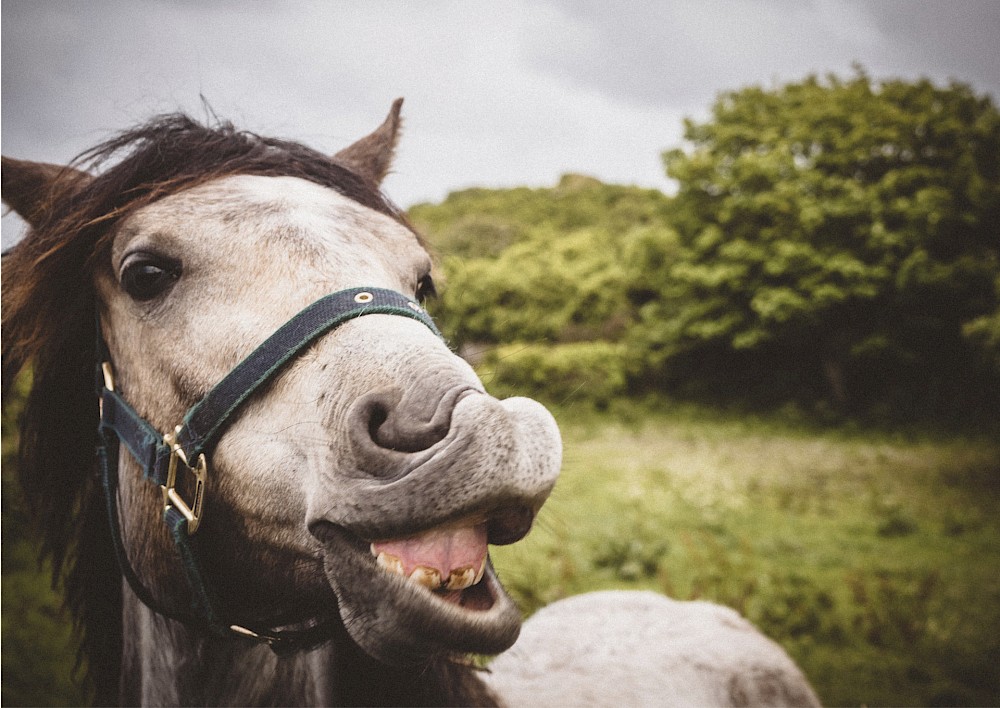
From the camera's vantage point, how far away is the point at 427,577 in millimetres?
998

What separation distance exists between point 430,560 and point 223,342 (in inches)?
31.0

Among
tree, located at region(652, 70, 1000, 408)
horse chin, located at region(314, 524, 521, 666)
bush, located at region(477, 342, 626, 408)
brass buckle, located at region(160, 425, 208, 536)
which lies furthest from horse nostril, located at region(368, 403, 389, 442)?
bush, located at region(477, 342, 626, 408)

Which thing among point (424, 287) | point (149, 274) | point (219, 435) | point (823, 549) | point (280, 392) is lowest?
point (823, 549)

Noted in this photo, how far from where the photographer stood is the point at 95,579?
1875 mm

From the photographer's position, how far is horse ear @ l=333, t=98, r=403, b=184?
217 centimetres

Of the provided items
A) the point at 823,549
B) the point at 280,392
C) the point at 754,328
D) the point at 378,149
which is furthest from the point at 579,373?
the point at 280,392

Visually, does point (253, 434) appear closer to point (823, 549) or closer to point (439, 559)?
point (439, 559)

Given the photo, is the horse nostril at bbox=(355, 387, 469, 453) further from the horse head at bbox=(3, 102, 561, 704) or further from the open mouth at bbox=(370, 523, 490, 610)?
the open mouth at bbox=(370, 523, 490, 610)

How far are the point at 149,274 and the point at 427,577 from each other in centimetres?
115

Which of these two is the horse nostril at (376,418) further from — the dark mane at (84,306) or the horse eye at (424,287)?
the dark mane at (84,306)

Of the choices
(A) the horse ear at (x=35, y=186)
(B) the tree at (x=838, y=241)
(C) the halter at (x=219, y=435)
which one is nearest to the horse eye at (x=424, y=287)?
(C) the halter at (x=219, y=435)

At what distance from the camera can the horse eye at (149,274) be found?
145 cm

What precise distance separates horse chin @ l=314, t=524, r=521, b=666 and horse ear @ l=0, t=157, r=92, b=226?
1582 mm

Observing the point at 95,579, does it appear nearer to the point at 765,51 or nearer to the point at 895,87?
the point at 765,51
